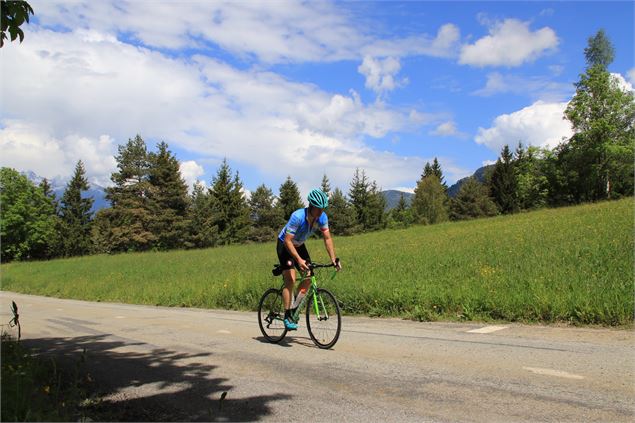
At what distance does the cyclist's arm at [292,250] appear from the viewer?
663cm

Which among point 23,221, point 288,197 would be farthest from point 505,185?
point 23,221

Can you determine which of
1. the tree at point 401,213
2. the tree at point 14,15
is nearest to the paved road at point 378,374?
the tree at point 14,15

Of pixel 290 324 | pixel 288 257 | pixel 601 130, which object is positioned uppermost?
pixel 601 130

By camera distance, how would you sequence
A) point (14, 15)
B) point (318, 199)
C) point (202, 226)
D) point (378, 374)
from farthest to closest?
point (202, 226) → point (318, 199) → point (378, 374) → point (14, 15)

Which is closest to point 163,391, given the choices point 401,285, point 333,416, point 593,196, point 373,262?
point 333,416

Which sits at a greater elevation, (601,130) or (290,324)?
(601,130)

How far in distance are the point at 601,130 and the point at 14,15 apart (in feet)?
198

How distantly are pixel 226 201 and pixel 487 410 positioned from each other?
6192 centimetres

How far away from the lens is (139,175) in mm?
71812

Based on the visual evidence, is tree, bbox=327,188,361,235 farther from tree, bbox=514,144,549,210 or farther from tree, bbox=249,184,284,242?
tree, bbox=514,144,549,210

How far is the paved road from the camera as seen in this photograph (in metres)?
4.07

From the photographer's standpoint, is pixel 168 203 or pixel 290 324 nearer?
pixel 290 324

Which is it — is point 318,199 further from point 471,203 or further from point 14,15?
point 471,203

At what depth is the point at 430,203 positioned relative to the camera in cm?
7231
